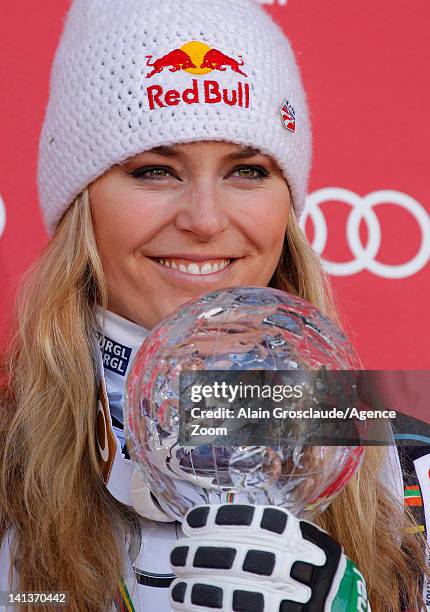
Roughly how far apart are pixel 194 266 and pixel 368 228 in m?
0.84

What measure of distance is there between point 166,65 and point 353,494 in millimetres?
692

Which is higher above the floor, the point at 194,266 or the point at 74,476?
the point at 194,266

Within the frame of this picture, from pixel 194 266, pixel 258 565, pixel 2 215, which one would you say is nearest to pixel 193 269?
pixel 194 266

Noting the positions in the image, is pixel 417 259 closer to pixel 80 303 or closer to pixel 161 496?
pixel 80 303

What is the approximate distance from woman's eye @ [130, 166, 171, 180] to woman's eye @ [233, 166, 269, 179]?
11 centimetres

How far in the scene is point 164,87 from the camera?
53.1 inches

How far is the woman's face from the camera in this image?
1340 millimetres

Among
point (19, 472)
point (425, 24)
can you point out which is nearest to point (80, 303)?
point (19, 472)

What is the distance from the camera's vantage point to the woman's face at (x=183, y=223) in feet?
4.40

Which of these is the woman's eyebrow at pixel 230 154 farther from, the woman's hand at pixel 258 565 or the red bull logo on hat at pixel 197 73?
the woman's hand at pixel 258 565

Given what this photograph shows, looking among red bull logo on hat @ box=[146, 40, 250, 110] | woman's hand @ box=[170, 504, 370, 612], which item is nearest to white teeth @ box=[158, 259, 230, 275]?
red bull logo on hat @ box=[146, 40, 250, 110]

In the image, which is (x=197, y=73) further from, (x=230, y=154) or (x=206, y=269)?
(x=206, y=269)

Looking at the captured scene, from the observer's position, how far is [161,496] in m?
0.98

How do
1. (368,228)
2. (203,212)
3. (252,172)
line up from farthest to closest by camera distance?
(368,228) < (252,172) < (203,212)
